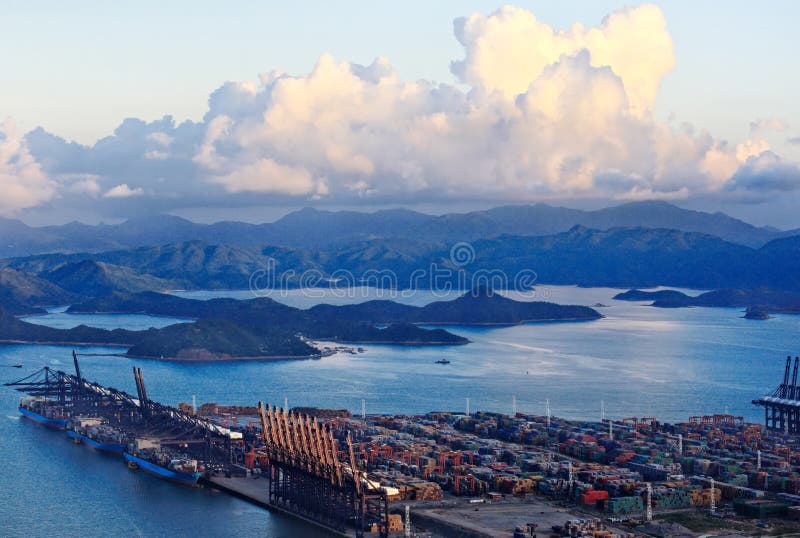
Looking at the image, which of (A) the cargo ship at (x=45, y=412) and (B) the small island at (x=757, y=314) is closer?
(A) the cargo ship at (x=45, y=412)

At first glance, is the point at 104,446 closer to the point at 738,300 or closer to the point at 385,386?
the point at 385,386

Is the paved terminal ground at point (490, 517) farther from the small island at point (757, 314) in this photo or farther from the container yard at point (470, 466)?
the small island at point (757, 314)

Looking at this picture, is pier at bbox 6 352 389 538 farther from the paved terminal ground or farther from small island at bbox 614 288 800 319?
small island at bbox 614 288 800 319

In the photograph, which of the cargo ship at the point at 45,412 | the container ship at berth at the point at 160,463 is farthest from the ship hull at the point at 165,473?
the cargo ship at the point at 45,412

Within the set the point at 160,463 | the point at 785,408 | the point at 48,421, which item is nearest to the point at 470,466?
the point at 160,463

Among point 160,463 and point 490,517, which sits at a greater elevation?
point 160,463

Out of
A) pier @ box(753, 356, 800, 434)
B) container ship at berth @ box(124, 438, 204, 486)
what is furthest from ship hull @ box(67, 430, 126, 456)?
pier @ box(753, 356, 800, 434)

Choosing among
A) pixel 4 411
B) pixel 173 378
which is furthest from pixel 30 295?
pixel 4 411
